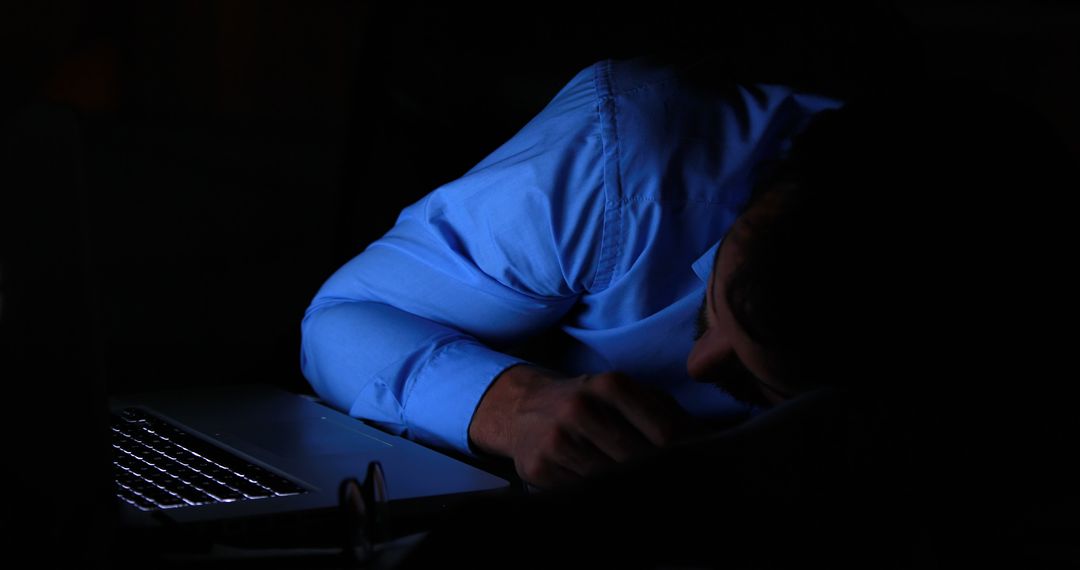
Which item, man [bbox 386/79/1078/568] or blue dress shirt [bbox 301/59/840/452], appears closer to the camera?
man [bbox 386/79/1078/568]

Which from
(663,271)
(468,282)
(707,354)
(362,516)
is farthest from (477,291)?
(362,516)

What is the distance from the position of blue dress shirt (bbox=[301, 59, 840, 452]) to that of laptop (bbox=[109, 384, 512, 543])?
7cm

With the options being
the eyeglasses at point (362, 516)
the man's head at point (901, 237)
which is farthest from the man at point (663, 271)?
the eyeglasses at point (362, 516)

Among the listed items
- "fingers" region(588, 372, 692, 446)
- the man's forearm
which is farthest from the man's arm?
"fingers" region(588, 372, 692, 446)

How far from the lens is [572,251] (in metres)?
0.96

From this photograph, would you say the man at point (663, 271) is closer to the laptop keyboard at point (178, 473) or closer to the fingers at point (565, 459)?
the fingers at point (565, 459)

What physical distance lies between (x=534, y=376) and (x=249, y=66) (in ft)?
4.82

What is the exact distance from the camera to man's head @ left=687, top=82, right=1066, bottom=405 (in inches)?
24.8

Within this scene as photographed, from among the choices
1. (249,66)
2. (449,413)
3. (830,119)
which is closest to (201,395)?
(449,413)

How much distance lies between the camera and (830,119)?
2.32 ft

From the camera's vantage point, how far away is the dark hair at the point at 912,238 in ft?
2.07

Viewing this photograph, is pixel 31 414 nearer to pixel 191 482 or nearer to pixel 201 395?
pixel 191 482

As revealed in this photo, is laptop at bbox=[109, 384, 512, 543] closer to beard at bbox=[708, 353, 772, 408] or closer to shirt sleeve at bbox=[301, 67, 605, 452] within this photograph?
shirt sleeve at bbox=[301, 67, 605, 452]

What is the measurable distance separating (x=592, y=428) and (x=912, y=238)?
24cm
